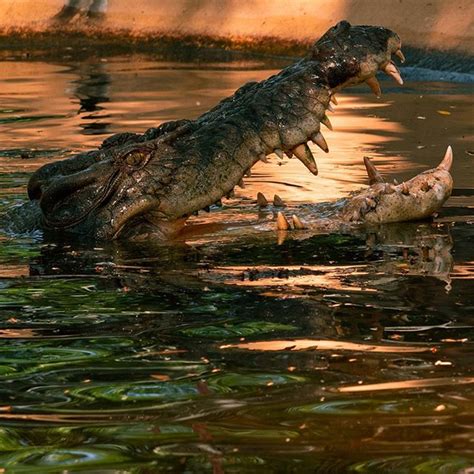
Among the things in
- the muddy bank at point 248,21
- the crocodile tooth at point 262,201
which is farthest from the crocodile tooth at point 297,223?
the muddy bank at point 248,21

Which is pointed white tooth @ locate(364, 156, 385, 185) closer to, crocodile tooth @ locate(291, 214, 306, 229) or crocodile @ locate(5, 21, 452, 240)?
crocodile @ locate(5, 21, 452, 240)

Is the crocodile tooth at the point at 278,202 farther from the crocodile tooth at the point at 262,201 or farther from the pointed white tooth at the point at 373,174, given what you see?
the pointed white tooth at the point at 373,174

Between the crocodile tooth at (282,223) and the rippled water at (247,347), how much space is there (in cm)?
9

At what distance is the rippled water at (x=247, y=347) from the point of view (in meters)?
3.88

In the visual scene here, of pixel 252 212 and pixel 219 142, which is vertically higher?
pixel 219 142

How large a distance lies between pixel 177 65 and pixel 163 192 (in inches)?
399

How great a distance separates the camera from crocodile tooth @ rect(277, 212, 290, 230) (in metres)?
7.29

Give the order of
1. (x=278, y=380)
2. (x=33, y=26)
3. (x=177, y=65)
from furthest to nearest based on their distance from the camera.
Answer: (x=33, y=26) < (x=177, y=65) < (x=278, y=380)

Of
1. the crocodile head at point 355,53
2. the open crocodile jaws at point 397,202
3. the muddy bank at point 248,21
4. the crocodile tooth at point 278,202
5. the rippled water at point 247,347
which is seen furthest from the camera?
the muddy bank at point 248,21

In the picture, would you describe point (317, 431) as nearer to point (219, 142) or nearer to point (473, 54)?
point (219, 142)

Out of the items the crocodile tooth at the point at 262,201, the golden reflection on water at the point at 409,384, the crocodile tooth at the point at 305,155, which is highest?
the crocodile tooth at the point at 305,155

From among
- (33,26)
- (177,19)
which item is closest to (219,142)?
(177,19)

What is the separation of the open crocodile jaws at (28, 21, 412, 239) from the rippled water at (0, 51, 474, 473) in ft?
0.64

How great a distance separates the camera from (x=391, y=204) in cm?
729
